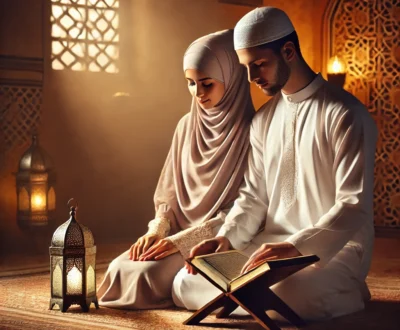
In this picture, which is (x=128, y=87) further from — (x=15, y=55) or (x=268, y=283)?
(x=268, y=283)

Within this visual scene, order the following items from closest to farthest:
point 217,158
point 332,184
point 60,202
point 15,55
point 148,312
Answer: point 332,184, point 148,312, point 217,158, point 15,55, point 60,202

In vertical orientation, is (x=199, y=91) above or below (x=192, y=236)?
above

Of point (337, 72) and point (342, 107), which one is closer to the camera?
point (342, 107)

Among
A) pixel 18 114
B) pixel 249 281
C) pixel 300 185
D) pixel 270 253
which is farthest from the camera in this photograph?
pixel 18 114

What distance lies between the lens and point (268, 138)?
3891 millimetres

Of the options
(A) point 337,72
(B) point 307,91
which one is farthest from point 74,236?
(A) point 337,72

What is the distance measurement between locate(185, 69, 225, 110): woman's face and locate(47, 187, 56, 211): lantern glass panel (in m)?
2.56

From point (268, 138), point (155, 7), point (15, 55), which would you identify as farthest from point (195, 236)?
point (155, 7)

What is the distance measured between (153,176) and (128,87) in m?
0.75

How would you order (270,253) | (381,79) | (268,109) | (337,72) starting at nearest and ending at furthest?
1. (270,253)
2. (268,109)
3. (381,79)
4. (337,72)

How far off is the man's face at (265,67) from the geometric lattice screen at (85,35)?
353cm

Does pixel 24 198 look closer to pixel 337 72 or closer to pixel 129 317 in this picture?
pixel 129 317

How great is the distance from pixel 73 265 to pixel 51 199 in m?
2.60

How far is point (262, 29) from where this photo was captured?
358cm
